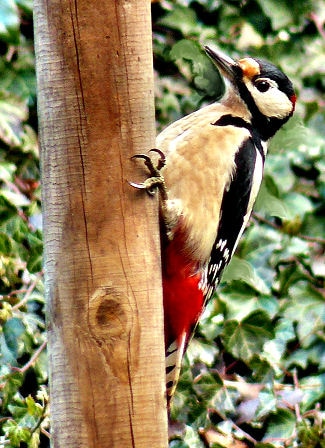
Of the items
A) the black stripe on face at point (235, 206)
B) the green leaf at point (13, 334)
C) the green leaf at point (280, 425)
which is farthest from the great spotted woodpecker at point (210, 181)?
the green leaf at point (280, 425)

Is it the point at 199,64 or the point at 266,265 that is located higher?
the point at 199,64

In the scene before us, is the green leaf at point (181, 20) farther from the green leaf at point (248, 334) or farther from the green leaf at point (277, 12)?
the green leaf at point (248, 334)

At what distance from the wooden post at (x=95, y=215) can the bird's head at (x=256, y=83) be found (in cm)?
109

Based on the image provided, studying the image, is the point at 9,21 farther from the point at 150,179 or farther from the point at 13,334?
the point at 150,179

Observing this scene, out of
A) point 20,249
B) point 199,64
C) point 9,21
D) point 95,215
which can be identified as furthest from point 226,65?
point 95,215

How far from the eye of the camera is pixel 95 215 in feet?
6.79

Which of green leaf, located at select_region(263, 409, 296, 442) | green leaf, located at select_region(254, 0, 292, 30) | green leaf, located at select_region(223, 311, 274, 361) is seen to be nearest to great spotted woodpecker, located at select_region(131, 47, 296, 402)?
green leaf, located at select_region(223, 311, 274, 361)

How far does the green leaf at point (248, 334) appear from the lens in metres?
3.50

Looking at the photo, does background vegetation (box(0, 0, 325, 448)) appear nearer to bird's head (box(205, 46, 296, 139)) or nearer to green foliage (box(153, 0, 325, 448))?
green foliage (box(153, 0, 325, 448))

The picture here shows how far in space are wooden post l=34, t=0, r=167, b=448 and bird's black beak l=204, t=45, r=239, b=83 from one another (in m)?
1.05

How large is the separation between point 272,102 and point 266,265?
82 centimetres

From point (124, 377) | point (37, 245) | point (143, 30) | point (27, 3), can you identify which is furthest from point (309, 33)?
point (124, 377)

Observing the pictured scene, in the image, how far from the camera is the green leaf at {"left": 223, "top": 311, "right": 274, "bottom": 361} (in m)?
3.50

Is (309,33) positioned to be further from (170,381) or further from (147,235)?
(147,235)
